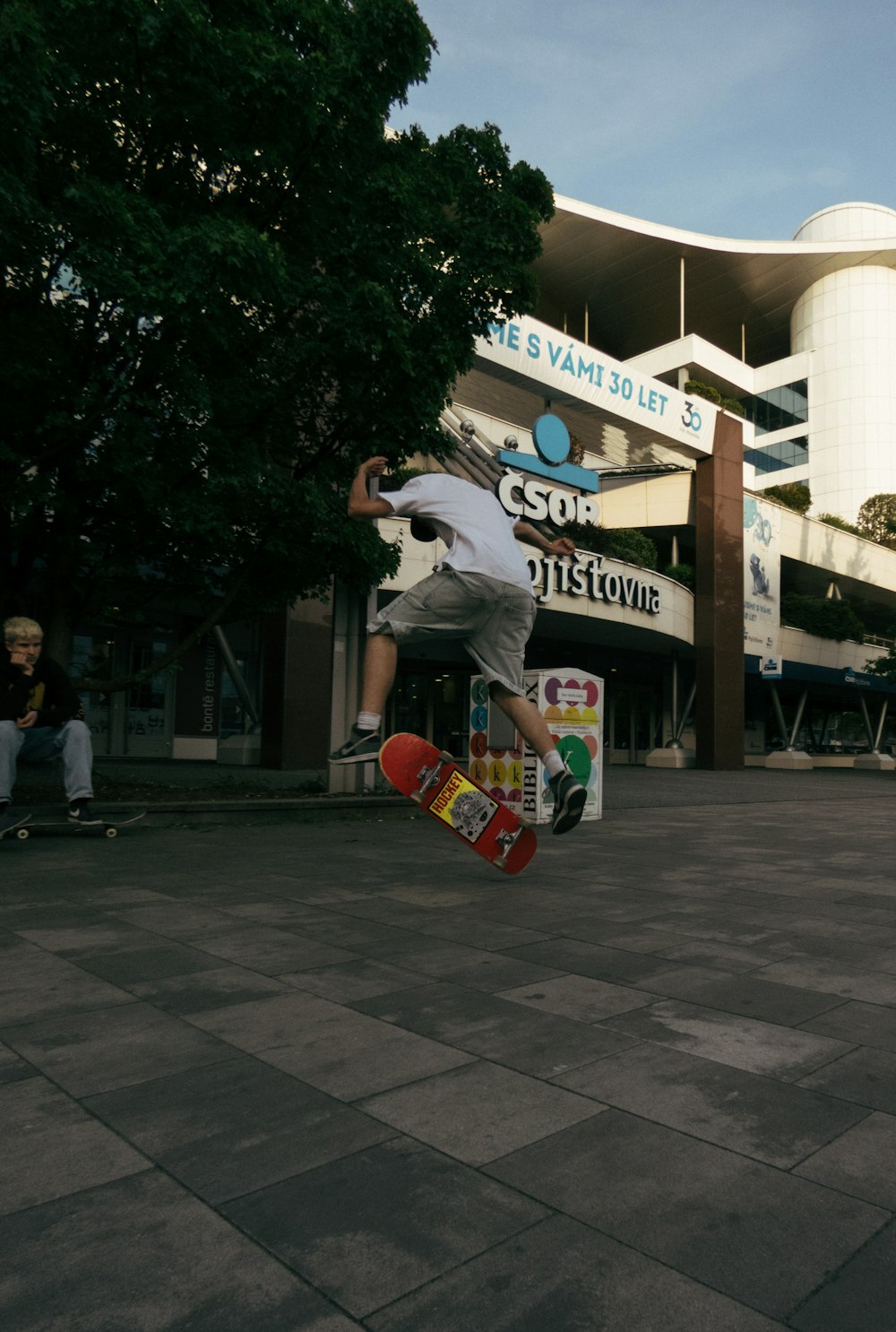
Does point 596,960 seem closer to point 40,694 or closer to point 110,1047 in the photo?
point 110,1047

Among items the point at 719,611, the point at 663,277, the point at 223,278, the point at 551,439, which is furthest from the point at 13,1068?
the point at 663,277

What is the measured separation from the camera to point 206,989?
2908mm

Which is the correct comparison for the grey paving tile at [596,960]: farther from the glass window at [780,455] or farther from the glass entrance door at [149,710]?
the glass window at [780,455]

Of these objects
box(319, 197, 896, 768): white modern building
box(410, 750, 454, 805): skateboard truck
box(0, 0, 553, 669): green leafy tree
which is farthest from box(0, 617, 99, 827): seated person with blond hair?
box(319, 197, 896, 768): white modern building

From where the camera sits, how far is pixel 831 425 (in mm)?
52125

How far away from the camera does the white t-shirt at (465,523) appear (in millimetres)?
4379

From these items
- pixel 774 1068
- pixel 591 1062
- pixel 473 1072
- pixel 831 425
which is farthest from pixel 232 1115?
pixel 831 425

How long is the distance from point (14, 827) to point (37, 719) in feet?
2.59

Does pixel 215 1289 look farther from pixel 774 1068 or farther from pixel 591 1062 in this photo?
pixel 774 1068

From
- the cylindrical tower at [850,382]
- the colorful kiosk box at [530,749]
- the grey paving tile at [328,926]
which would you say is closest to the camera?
the grey paving tile at [328,926]

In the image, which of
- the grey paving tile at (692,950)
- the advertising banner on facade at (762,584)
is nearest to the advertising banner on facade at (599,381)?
the advertising banner on facade at (762,584)

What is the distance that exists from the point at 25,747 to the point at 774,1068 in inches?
230

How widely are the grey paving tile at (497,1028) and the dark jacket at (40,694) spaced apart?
14.6 feet

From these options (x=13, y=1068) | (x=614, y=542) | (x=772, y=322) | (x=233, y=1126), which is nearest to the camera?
(x=233, y=1126)
